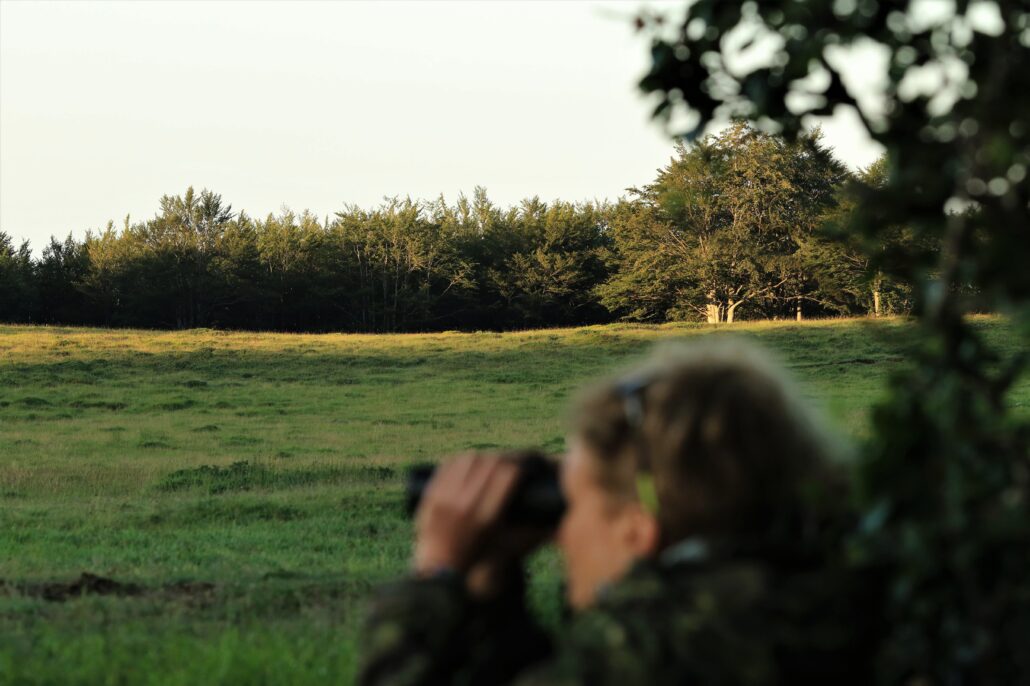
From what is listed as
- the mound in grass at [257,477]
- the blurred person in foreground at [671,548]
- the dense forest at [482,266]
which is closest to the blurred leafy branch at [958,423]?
the blurred person in foreground at [671,548]

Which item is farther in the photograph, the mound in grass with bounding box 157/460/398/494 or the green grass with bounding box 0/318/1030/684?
the mound in grass with bounding box 157/460/398/494

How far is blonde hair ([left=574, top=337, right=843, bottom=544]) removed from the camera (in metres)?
1.66

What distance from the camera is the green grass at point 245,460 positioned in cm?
554

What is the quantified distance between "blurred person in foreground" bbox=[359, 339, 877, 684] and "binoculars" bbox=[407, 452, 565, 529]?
2 centimetres

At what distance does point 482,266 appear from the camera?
6700 cm

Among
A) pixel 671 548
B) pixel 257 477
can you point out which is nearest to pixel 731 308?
pixel 257 477

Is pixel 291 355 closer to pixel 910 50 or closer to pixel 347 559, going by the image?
pixel 347 559

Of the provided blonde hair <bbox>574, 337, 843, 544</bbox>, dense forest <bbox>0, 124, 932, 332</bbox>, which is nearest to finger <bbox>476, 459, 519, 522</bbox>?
blonde hair <bbox>574, 337, 843, 544</bbox>

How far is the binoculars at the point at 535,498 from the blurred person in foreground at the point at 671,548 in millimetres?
21

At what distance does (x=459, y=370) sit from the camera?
33.6 meters

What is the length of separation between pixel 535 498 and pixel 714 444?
0.36 meters

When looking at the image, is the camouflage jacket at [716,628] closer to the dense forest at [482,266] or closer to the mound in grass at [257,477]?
the mound in grass at [257,477]

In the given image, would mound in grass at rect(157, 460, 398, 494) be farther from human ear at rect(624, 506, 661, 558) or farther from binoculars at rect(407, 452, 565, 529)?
human ear at rect(624, 506, 661, 558)

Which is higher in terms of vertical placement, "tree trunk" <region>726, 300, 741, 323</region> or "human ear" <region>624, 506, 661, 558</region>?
"tree trunk" <region>726, 300, 741, 323</region>
